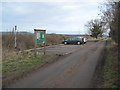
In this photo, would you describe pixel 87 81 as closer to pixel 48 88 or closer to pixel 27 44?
pixel 48 88

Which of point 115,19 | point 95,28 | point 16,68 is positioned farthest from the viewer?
point 95,28

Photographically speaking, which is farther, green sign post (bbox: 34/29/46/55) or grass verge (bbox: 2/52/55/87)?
green sign post (bbox: 34/29/46/55)

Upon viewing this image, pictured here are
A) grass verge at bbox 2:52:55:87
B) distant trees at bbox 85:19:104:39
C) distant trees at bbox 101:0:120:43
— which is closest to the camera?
grass verge at bbox 2:52:55:87

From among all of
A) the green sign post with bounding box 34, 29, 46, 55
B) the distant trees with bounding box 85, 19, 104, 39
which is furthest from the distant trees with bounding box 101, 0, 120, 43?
the distant trees with bounding box 85, 19, 104, 39

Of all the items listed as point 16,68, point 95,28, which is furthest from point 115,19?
point 95,28

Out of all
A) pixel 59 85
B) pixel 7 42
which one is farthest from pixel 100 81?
pixel 7 42

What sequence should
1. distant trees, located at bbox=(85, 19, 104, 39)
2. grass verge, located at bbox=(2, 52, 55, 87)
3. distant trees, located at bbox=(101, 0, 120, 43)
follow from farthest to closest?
distant trees, located at bbox=(85, 19, 104, 39) → distant trees, located at bbox=(101, 0, 120, 43) → grass verge, located at bbox=(2, 52, 55, 87)

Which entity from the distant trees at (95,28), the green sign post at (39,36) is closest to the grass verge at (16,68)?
the green sign post at (39,36)

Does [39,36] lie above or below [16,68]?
above

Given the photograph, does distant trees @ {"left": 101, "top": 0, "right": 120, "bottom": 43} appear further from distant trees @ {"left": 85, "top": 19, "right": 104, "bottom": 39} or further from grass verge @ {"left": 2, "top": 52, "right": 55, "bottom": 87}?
distant trees @ {"left": 85, "top": 19, "right": 104, "bottom": 39}

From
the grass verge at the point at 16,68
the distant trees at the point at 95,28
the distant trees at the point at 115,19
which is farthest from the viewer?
the distant trees at the point at 95,28

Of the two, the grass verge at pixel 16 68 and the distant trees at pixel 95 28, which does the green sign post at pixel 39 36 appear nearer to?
the grass verge at pixel 16 68

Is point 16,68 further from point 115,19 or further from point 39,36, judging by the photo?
point 115,19

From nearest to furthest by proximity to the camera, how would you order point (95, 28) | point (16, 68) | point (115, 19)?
point (16, 68) → point (115, 19) → point (95, 28)
